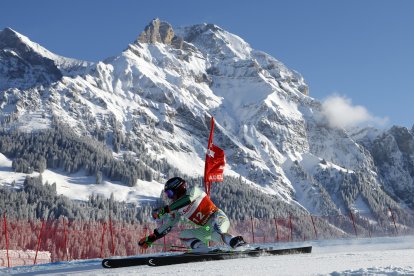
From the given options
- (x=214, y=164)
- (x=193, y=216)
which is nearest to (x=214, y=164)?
(x=214, y=164)

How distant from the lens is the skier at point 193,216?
9453 mm

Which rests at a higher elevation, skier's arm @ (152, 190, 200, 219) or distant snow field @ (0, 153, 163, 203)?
distant snow field @ (0, 153, 163, 203)

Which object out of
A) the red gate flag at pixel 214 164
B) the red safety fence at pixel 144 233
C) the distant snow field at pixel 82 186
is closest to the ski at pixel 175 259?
the red gate flag at pixel 214 164

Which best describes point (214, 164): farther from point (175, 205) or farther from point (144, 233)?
point (144, 233)

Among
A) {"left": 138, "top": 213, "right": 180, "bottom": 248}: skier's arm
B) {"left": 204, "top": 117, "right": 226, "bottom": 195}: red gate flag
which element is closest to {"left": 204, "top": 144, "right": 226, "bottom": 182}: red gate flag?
{"left": 204, "top": 117, "right": 226, "bottom": 195}: red gate flag

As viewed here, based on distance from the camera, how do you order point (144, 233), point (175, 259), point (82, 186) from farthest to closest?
point (82, 186)
point (144, 233)
point (175, 259)

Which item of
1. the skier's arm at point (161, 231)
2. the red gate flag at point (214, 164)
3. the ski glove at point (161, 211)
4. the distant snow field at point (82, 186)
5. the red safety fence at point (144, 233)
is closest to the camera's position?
the skier's arm at point (161, 231)

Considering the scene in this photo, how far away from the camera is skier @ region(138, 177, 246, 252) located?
945cm

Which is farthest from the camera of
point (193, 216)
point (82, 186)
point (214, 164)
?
point (82, 186)

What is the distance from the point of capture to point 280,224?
132 feet

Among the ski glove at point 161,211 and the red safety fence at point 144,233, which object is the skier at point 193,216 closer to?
the ski glove at point 161,211

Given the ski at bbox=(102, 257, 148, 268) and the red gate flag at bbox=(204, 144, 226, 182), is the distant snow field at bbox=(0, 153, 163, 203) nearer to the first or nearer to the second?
the red gate flag at bbox=(204, 144, 226, 182)

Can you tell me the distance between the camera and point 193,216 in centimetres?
974

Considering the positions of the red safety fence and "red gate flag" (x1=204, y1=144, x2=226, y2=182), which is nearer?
"red gate flag" (x1=204, y1=144, x2=226, y2=182)
